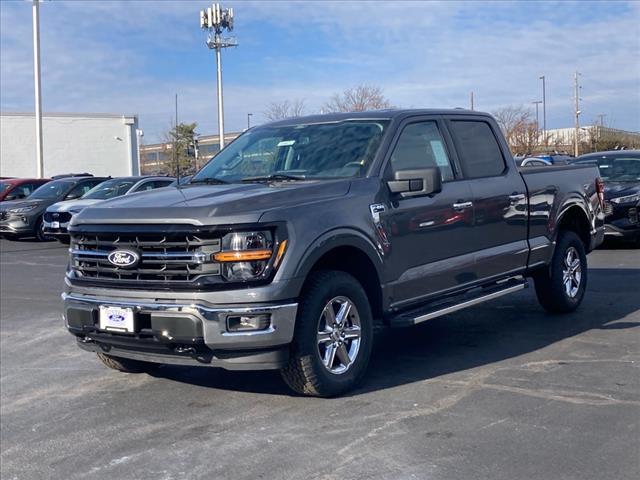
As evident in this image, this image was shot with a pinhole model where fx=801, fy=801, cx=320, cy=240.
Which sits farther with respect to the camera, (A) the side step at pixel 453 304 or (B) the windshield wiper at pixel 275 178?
(B) the windshield wiper at pixel 275 178

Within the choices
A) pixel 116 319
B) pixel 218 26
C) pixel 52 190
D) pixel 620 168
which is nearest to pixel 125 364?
pixel 116 319

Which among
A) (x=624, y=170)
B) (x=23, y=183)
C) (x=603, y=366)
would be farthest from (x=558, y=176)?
(x=23, y=183)

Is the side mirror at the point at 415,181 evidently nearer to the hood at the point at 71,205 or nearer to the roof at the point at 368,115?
the roof at the point at 368,115

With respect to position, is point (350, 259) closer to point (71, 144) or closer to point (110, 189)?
point (110, 189)

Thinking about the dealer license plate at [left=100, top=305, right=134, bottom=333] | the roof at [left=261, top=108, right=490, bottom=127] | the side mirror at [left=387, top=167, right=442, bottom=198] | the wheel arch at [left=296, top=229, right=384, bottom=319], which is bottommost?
the dealer license plate at [left=100, top=305, right=134, bottom=333]

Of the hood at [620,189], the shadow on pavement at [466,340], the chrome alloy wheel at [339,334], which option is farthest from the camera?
the hood at [620,189]

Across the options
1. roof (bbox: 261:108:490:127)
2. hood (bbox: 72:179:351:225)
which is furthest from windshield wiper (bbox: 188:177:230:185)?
roof (bbox: 261:108:490:127)

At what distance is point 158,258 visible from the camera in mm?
5098

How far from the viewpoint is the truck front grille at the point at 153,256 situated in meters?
4.97

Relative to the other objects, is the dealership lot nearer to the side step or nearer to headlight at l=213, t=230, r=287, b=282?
the side step

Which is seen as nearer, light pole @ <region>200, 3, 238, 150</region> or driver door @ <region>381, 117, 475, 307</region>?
driver door @ <region>381, 117, 475, 307</region>

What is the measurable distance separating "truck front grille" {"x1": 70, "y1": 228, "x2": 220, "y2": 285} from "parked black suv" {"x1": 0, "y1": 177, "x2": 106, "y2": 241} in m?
14.3

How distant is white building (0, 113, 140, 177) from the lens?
51875mm

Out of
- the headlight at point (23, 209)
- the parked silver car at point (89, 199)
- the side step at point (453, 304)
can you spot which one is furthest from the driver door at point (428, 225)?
the headlight at point (23, 209)
